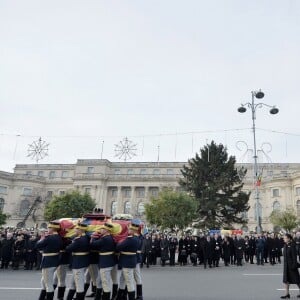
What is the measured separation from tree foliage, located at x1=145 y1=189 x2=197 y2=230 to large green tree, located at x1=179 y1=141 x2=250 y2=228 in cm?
372

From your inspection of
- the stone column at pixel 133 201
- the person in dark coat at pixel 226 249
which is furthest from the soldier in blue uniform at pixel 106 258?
the stone column at pixel 133 201

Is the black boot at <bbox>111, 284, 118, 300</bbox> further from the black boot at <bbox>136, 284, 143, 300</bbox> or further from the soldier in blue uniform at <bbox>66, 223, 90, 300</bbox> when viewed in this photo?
the soldier in blue uniform at <bbox>66, 223, 90, 300</bbox>

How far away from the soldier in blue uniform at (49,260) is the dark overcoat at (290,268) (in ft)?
21.1

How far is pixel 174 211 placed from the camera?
40.5m

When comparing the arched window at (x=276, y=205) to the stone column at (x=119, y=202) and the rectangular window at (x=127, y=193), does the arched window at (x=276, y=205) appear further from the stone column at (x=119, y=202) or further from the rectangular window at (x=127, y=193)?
the stone column at (x=119, y=202)

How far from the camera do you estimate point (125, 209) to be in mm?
79812

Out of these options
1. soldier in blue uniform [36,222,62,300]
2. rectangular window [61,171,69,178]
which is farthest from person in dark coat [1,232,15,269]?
rectangular window [61,171,69,178]

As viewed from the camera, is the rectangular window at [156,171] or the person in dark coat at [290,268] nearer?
the person in dark coat at [290,268]

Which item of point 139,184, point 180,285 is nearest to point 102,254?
point 180,285

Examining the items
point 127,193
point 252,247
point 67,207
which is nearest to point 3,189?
point 127,193

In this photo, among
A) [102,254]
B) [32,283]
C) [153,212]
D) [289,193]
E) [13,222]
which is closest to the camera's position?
[102,254]

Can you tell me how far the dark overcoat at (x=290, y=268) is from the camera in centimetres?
1016

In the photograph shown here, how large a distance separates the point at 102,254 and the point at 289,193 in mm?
65420

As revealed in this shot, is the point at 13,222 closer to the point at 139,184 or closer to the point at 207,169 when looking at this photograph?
the point at 139,184
